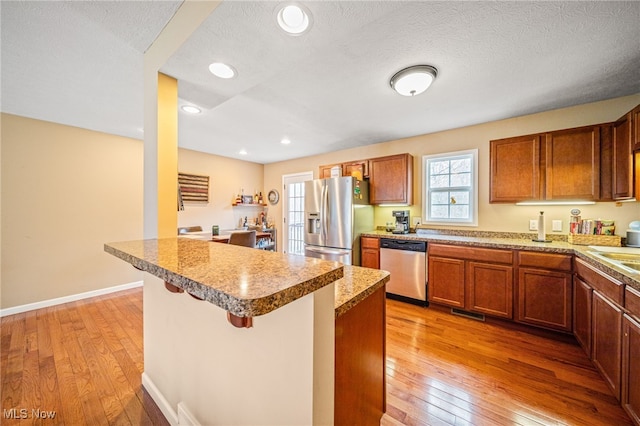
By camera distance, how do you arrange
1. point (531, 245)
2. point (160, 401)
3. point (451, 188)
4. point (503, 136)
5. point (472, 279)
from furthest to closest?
point (451, 188) < point (503, 136) < point (472, 279) < point (531, 245) < point (160, 401)

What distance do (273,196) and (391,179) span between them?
9.51 feet

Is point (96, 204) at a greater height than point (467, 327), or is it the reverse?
point (96, 204)

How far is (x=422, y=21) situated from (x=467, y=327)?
8.85 ft

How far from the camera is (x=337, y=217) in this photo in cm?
341

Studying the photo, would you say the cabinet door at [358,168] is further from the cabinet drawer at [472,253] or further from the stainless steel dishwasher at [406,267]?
the cabinet drawer at [472,253]

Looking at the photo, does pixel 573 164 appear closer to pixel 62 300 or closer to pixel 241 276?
pixel 241 276

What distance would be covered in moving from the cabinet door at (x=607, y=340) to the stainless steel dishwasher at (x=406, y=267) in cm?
137

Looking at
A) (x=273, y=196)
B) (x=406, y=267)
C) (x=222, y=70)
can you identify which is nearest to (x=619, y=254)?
(x=406, y=267)

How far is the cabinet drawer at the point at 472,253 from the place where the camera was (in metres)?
2.37

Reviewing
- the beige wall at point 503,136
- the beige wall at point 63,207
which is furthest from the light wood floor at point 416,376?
the beige wall at point 503,136

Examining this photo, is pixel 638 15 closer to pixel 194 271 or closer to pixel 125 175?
pixel 194 271

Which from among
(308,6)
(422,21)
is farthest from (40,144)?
(422,21)

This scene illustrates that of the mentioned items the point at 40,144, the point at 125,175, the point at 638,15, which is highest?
the point at 638,15

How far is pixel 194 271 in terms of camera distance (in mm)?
686
